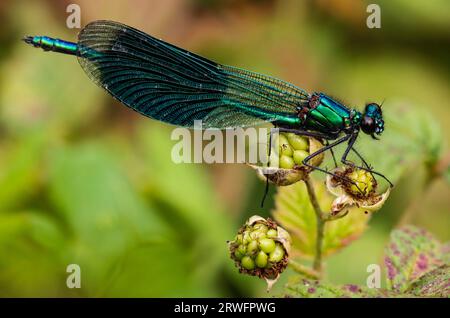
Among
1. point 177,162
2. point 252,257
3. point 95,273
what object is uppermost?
point 177,162

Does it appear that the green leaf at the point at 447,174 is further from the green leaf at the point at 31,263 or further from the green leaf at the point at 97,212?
the green leaf at the point at 31,263

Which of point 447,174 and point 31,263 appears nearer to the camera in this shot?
point 447,174

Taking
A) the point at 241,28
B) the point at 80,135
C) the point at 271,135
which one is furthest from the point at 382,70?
the point at 271,135

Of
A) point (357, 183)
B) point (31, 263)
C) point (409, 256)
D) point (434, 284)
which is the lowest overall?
point (434, 284)

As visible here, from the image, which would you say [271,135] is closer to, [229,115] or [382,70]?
[229,115]

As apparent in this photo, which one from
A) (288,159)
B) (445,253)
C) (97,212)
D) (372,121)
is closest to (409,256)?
(445,253)

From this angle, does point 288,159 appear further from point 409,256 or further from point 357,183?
point 409,256

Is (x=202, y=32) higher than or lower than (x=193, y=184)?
Answer: higher

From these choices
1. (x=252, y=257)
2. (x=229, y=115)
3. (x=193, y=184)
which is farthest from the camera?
(x=193, y=184)

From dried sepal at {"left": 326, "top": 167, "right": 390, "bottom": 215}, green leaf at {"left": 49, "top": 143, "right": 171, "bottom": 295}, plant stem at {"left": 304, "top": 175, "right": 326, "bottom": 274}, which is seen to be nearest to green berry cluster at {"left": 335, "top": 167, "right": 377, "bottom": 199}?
dried sepal at {"left": 326, "top": 167, "right": 390, "bottom": 215}
